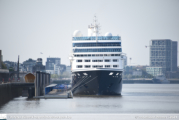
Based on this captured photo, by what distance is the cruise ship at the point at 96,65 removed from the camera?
225 feet

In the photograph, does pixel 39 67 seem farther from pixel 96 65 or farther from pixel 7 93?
pixel 7 93

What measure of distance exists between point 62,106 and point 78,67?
18.2m

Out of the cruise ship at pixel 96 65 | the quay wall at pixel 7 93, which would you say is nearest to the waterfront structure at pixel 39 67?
the quay wall at pixel 7 93

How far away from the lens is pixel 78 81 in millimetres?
71375

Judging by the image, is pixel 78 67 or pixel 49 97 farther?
pixel 78 67

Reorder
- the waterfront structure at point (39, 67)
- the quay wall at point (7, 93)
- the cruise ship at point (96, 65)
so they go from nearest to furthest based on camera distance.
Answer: the quay wall at point (7, 93)
the cruise ship at point (96, 65)
the waterfront structure at point (39, 67)

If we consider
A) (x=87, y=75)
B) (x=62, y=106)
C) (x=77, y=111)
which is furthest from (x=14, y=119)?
(x=87, y=75)

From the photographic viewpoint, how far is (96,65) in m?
70.1

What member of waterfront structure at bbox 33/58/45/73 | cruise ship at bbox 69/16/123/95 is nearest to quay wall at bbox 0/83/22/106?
cruise ship at bbox 69/16/123/95

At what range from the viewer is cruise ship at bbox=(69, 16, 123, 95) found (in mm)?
68500

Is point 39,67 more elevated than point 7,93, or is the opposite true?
point 39,67

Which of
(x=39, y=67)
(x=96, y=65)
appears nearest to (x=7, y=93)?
(x=96, y=65)

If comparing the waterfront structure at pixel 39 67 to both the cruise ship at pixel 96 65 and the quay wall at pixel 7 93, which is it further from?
the cruise ship at pixel 96 65

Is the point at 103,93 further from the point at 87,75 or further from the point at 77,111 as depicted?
the point at 77,111
